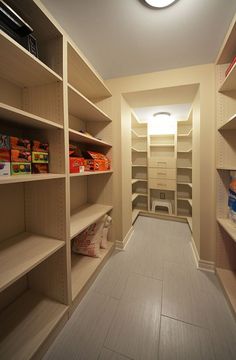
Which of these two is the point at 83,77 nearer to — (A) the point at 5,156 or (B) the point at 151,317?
(A) the point at 5,156

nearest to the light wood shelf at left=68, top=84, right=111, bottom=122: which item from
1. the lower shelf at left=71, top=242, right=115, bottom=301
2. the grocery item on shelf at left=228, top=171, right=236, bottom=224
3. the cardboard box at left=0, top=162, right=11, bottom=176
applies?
the cardboard box at left=0, top=162, right=11, bottom=176

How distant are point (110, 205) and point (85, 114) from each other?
1.12m

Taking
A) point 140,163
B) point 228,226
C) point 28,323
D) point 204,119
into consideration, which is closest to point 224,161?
point 204,119

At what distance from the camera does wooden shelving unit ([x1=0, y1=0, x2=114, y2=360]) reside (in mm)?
840

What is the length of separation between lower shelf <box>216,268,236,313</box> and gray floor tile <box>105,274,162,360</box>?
0.54 meters

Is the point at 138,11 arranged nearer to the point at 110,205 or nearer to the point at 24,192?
the point at 24,192

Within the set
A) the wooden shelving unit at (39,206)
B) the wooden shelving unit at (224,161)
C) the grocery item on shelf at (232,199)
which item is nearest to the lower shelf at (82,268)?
the wooden shelving unit at (39,206)

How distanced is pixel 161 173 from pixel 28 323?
296 cm

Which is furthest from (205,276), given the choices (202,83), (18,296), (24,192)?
(202,83)

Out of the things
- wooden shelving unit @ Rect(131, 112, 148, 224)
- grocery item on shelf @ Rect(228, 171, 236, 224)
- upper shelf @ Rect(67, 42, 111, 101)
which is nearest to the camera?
upper shelf @ Rect(67, 42, 111, 101)

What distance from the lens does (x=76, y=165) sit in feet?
4.24

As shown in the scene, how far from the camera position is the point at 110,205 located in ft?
6.41

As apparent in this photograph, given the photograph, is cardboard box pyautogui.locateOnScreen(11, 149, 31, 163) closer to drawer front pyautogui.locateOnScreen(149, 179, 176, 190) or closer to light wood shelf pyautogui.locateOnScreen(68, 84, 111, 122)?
light wood shelf pyautogui.locateOnScreen(68, 84, 111, 122)

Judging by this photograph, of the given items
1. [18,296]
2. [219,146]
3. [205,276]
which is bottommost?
[205,276]
